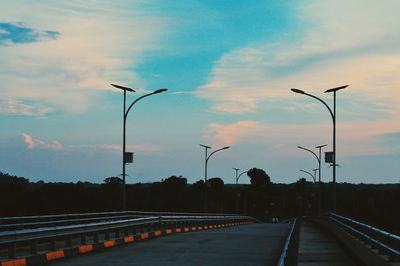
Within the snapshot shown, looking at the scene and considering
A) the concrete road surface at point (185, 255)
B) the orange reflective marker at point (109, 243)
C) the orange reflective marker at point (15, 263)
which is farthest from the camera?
the orange reflective marker at point (109, 243)

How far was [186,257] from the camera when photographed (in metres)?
17.2

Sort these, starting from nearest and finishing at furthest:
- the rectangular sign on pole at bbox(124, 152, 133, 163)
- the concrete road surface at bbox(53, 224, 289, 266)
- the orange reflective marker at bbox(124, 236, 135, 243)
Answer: the concrete road surface at bbox(53, 224, 289, 266) → the orange reflective marker at bbox(124, 236, 135, 243) → the rectangular sign on pole at bbox(124, 152, 133, 163)

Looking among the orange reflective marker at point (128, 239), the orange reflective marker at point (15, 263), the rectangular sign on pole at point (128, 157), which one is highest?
the rectangular sign on pole at point (128, 157)

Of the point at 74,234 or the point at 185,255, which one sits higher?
the point at 74,234

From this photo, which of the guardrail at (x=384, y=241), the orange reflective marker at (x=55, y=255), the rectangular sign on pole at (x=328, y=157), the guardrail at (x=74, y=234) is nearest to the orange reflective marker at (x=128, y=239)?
the guardrail at (x=74, y=234)

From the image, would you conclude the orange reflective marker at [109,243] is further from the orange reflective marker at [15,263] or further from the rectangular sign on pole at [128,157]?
the rectangular sign on pole at [128,157]

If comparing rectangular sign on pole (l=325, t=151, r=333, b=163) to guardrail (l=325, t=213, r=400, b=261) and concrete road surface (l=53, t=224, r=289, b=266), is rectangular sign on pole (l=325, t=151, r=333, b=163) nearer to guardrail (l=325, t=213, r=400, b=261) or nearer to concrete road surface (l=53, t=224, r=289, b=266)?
concrete road surface (l=53, t=224, r=289, b=266)

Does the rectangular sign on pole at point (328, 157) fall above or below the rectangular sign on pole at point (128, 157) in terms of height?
above

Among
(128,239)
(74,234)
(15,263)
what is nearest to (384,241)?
(15,263)

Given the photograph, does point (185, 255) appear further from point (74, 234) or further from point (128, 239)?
point (128, 239)

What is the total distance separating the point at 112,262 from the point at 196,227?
25.4 metres

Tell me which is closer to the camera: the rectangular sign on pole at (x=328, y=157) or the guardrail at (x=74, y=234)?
the guardrail at (x=74, y=234)

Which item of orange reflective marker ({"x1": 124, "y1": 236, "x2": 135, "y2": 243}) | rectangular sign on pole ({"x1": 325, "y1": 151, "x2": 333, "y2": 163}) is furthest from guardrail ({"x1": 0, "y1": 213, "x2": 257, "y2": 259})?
rectangular sign on pole ({"x1": 325, "y1": 151, "x2": 333, "y2": 163})

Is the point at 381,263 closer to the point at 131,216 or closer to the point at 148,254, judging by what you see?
the point at 148,254
